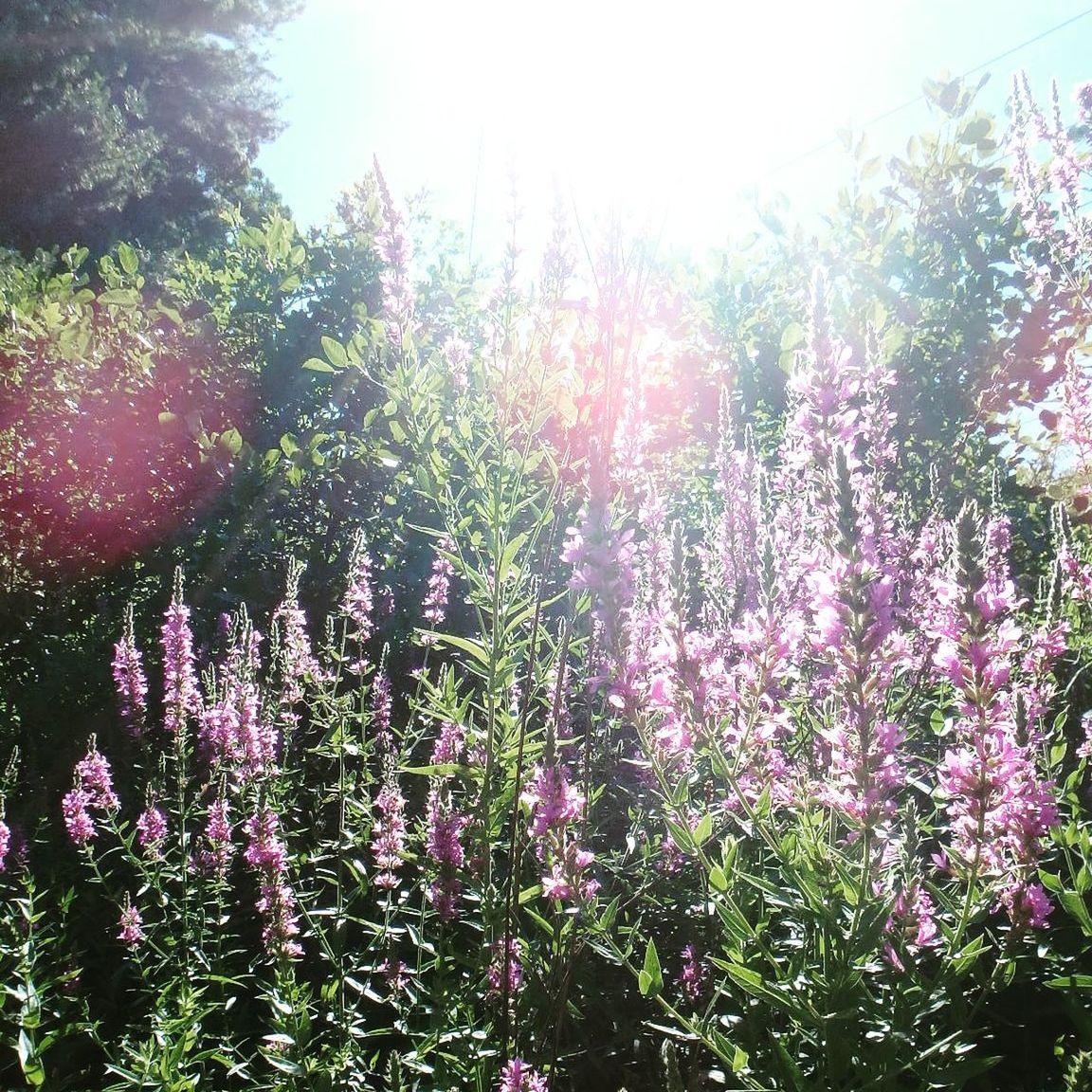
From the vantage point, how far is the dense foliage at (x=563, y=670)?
1.64 m

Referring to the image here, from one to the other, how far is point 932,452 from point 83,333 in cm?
558

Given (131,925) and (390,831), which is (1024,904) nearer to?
(390,831)

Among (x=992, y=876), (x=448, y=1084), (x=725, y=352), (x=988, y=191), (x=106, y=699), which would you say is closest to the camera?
(x=992, y=876)

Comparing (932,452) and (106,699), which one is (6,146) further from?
(932,452)

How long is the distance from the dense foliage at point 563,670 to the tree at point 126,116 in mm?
11933

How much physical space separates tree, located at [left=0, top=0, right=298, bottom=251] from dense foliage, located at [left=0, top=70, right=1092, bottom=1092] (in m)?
11.9

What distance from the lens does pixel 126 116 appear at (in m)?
17.5

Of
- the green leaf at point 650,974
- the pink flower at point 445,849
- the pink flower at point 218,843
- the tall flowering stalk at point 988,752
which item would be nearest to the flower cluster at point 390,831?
the pink flower at point 445,849

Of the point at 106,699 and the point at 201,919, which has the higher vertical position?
the point at 106,699

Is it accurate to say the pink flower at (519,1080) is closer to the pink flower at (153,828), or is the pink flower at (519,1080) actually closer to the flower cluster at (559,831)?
the flower cluster at (559,831)

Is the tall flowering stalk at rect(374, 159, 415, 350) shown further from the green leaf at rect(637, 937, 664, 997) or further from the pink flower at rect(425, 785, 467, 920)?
the green leaf at rect(637, 937, 664, 997)

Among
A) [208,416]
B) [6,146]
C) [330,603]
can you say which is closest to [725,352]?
[330,603]

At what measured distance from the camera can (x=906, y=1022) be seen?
58.5 inches

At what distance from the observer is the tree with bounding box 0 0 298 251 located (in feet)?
50.3
